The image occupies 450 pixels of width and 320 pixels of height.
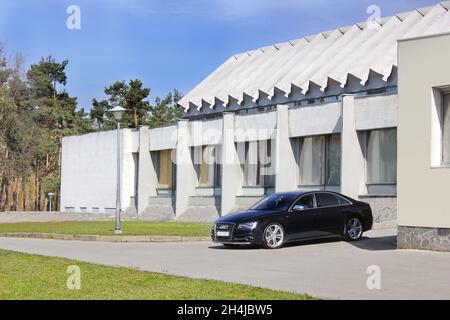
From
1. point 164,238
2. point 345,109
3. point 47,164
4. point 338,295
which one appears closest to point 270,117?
point 345,109

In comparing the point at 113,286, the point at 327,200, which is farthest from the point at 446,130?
the point at 113,286

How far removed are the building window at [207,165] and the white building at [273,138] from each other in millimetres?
67

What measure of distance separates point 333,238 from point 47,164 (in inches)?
2491

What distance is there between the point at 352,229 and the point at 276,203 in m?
2.20

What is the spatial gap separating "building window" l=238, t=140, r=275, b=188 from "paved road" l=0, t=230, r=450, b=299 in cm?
1740

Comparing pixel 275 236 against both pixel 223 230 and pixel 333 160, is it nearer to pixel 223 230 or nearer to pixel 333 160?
pixel 223 230

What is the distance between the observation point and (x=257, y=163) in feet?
127

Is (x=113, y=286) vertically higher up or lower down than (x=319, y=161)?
lower down

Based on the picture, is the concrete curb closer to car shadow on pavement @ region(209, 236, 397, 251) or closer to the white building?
car shadow on pavement @ region(209, 236, 397, 251)

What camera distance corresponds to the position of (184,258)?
15727 millimetres

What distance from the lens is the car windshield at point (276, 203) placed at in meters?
18.4

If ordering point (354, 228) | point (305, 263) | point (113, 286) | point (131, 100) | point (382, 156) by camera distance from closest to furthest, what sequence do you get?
1. point (113, 286)
2. point (305, 263)
3. point (354, 228)
4. point (382, 156)
5. point (131, 100)

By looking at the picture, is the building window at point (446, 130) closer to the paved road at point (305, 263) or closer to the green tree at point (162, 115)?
the paved road at point (305, 263)

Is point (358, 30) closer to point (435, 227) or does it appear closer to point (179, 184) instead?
point (179, 184)
